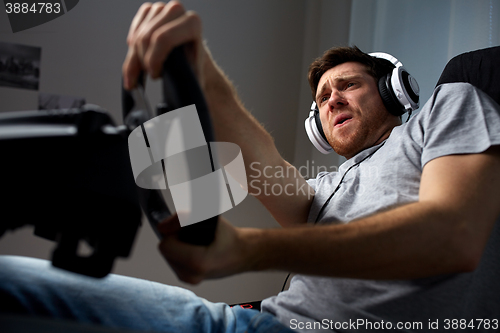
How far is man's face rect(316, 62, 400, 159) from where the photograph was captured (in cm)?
106

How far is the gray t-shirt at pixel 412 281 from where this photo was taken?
583 millimetres

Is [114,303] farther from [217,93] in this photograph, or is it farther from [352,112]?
[352,112]

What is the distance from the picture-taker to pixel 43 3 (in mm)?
1134

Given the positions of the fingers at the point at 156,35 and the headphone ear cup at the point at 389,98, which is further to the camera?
the headphone ear cup at the point at 389,98

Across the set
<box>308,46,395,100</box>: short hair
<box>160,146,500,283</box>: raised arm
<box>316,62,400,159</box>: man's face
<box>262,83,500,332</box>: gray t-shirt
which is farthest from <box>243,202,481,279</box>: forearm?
<box>308,46,395,100</box>: short hair

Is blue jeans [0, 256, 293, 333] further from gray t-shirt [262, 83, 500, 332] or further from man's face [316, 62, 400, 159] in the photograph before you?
man's face [316, 62, 400, 159]

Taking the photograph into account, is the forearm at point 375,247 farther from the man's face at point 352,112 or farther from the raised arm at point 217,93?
the man's face at point 352,112

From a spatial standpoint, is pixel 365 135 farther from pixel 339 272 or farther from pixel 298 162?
pixel 298 162

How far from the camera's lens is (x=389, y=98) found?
3.45 ft

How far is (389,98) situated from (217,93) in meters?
0.62

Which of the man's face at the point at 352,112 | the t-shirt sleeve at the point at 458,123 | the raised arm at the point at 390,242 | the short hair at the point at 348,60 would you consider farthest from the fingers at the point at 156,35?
the short hair at the point at 348,60

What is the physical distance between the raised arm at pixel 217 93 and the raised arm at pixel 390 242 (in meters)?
0.16

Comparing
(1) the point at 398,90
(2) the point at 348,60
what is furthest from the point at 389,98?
(2) the point at 348,60

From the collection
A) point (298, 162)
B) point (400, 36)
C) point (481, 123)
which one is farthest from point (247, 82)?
point (481, 123)
